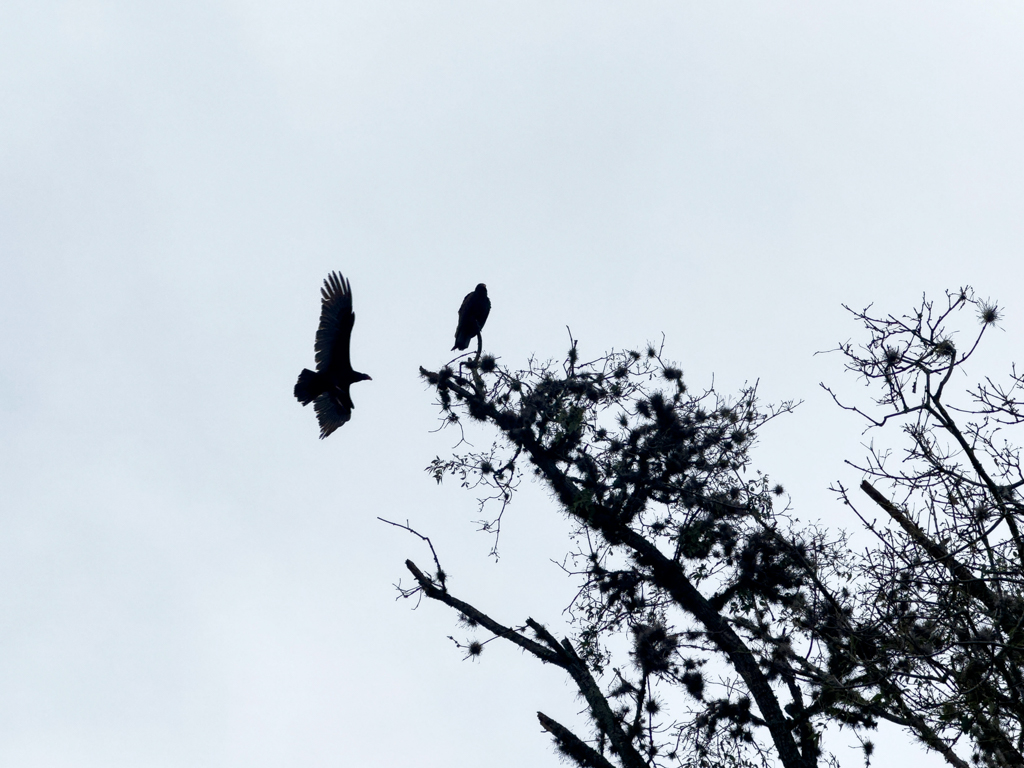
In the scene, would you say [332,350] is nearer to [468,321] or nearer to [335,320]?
[335,320]

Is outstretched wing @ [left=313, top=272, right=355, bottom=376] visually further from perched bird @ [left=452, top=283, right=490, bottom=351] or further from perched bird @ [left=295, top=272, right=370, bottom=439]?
perched bird @ [left=452, top=283, right=490, bottom=351]

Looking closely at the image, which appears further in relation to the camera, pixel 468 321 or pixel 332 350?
pixel 332 350

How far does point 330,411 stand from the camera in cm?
1382

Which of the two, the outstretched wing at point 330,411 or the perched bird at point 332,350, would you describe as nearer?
the perched bird at point 332,350

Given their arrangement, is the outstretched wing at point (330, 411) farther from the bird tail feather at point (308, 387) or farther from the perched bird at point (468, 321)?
the perched bird at point (468, 321)

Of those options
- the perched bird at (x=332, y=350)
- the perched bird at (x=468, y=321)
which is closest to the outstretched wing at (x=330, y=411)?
the perched bird at (x=332, y=350)

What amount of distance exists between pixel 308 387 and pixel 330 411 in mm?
762

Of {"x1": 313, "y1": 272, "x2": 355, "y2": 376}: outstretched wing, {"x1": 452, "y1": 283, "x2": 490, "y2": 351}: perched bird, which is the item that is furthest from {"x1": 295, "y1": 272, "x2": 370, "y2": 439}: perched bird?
{"x1": 452, "y1": 283, "x2": 490, "y2": 351}: perched bird

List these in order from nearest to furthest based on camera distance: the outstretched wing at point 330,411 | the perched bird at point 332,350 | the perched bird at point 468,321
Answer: the perched bird at point 468,321
the perched bird at point 332,350
the outstretched wing at point 330,411

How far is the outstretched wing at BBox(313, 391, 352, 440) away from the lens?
13.7 metres

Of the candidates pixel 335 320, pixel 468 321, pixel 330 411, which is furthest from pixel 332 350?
pixel 468 321

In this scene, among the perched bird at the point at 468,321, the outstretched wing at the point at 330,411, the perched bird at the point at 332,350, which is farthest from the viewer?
the outstretched wing at the point at 330,411

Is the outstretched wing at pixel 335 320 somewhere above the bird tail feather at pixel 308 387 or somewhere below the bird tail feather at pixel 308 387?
above

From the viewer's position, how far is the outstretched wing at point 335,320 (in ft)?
42.5
